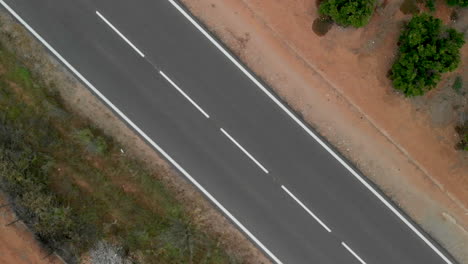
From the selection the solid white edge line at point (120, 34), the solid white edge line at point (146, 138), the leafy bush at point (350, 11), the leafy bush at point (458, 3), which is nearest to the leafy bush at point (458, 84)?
the leafy bush at point (458, 3)

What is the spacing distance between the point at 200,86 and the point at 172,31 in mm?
2627

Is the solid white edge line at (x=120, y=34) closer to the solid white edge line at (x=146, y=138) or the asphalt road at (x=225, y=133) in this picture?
the asphalt road at (x=225, y=133)

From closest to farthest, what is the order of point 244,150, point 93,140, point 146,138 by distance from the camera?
point 93,140 → point 146,138 → point 244,150

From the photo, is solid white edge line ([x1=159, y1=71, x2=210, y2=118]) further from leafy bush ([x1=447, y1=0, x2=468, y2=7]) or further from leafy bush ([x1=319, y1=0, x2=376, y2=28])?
leafy bush ([x1=447, y1=0, x2=468, y2=7])

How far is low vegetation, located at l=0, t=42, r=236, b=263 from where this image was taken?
71.8 feet

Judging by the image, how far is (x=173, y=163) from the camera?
2209 centimetres

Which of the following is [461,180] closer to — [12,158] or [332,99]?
[332,99]

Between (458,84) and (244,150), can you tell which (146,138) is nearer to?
(244,150)

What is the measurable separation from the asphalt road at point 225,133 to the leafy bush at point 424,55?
4.44 meters

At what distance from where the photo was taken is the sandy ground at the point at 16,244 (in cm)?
2180

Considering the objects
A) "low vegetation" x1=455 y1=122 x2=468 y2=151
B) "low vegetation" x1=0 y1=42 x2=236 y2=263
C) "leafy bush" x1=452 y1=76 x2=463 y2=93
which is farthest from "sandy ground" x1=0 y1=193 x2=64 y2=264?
"leafy bush" x1=452 y1=76 x2=463 y2=93

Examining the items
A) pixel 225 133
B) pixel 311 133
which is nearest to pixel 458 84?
pixel 311 133

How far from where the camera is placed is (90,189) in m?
22.1

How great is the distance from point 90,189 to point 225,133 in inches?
246
